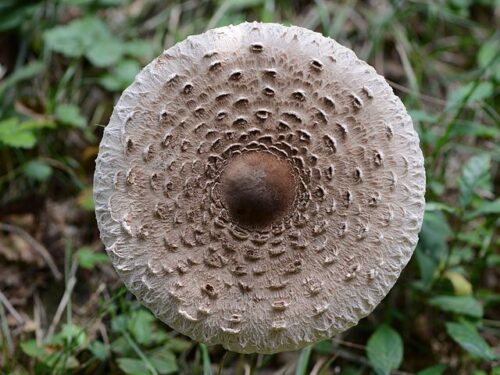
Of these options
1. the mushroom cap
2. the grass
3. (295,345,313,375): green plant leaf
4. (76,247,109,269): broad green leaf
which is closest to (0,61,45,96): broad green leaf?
the grass

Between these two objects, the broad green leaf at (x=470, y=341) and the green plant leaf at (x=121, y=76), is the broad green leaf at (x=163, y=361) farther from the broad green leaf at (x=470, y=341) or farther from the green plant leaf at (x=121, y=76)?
the green plant leaf at (x=121, y=76)

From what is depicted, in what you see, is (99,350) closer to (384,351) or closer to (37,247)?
(37,247)

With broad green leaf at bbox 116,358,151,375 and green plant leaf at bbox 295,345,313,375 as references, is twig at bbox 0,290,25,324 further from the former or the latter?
green plant leaf at bbox 295,345,313,375

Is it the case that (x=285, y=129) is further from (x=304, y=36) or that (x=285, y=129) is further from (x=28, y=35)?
(x=28, y=35)

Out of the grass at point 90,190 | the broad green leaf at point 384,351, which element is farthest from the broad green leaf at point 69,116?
the broad green leaf at point 384,351

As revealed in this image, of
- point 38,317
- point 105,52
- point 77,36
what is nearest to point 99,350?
point 38,317
